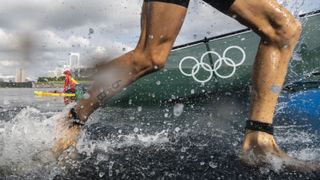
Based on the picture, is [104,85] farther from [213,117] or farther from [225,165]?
[213,117]

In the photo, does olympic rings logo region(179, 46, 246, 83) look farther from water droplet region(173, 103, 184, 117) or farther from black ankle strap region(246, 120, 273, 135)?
black ankle strap region(246, 120, 273, 135)

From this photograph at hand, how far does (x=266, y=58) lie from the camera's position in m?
2.75

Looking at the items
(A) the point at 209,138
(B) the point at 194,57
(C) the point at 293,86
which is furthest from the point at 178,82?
(A) the point at 209,138

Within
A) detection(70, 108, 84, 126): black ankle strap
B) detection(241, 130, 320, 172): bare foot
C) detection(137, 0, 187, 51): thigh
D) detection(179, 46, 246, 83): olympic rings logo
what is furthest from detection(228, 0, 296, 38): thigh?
detection(179, 46, 246, 83): olympic rings logo

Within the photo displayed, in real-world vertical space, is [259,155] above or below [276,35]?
below

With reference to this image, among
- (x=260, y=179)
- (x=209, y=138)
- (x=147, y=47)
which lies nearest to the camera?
(x=260, y=179)

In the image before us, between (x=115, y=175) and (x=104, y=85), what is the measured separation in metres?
0.70

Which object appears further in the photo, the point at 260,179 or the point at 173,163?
the point at 173,163

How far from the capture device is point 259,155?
8.50 feet

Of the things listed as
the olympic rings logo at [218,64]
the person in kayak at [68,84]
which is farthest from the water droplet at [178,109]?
the person in kayak at [68,84]

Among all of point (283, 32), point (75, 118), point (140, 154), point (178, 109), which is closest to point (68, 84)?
point (178, 109)

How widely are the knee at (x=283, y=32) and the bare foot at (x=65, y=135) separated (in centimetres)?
132

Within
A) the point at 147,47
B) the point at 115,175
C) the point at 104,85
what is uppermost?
the point at 147,47

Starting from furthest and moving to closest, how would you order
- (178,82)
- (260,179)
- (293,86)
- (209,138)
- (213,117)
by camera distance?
(178,82) < (213,117) < (293,86) < (209,138) < (260,179)
